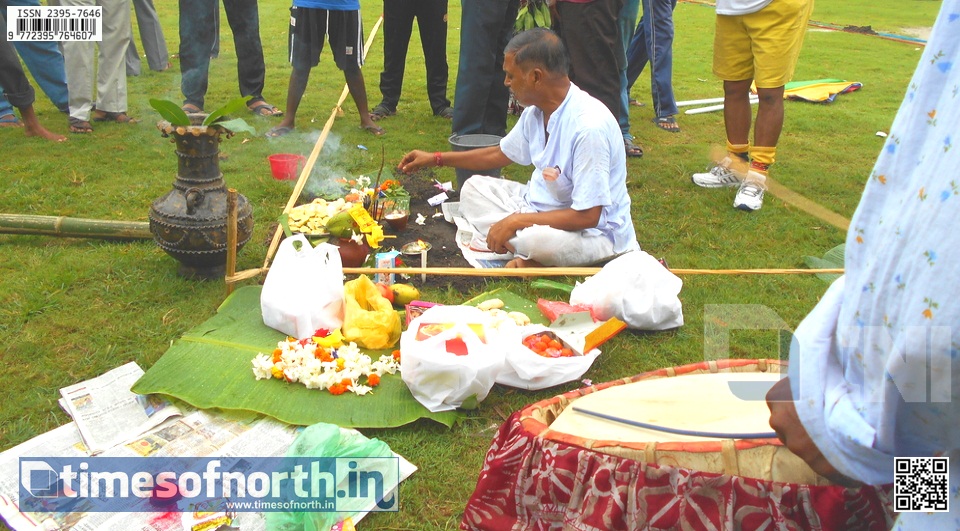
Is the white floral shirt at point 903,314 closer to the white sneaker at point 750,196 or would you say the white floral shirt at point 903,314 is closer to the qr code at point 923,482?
the qr code at point 923,482

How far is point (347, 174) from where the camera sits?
5.29m

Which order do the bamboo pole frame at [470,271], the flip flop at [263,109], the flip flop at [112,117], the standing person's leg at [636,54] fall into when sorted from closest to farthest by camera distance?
the bamboo pole frame at [470,271] → the flip flop at [112,117] → the flip flop at [263,109] → the standing person's leg at [636,54]

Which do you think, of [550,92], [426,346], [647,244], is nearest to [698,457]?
[426,346]

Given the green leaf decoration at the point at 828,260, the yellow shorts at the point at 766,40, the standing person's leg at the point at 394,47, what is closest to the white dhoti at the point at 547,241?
the green leaf decoration at the point at 828,260

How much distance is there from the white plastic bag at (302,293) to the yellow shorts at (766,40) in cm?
342

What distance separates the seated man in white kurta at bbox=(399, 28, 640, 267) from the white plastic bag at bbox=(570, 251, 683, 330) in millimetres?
477

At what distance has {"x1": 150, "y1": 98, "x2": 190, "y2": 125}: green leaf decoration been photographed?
3.39m

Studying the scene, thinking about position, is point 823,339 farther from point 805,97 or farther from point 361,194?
point 805,97

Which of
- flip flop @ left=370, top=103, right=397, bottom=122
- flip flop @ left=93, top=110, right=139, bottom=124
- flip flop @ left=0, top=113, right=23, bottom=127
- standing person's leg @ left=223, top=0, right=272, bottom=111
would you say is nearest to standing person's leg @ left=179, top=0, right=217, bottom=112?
standing person's leg @ left=223, top=0, right=272, bottom=111

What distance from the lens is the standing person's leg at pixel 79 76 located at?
233 inches

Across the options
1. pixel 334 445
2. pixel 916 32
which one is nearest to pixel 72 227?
pixel 334 445

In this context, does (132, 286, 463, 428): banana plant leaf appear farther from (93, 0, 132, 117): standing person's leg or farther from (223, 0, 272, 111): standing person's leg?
(93, 0, 132, 117): standing person's leg

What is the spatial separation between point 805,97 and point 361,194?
20.0 ft

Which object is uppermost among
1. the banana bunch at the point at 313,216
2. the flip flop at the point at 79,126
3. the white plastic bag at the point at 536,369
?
the flip flop at the point at 79,126
